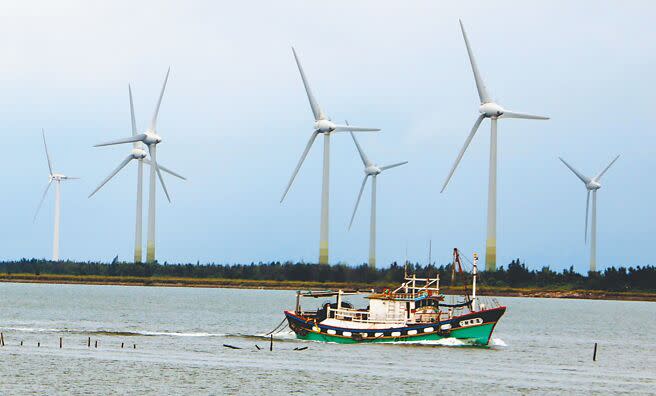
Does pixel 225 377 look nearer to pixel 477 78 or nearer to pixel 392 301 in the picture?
pixel 392 301

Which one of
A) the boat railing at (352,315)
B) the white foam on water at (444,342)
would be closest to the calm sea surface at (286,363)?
the white foam on water at (444,342)

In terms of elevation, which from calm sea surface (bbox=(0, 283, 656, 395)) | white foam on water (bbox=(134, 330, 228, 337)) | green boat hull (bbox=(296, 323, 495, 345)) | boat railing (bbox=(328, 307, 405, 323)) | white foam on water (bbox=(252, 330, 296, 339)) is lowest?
calm sea surface (bbox=(0, 283, 656, 395))

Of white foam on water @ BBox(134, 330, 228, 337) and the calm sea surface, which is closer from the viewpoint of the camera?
the calm sea surface

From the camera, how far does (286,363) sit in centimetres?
9494

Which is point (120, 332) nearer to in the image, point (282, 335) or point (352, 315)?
point (282, 335)

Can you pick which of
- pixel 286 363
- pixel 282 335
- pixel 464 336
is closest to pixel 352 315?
pixel 464 336

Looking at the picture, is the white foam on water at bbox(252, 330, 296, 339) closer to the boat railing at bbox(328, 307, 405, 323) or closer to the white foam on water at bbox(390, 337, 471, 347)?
the boat railing at bbox(328, 307, 405, 323)

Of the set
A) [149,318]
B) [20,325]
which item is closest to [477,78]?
[149,318]

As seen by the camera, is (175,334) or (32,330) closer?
(175,334)

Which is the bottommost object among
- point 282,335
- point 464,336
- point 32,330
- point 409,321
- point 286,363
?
point 286,363

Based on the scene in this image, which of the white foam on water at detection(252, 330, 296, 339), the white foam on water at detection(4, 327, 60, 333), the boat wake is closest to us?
the white foam on water at detection(252, 330, 296, 339)

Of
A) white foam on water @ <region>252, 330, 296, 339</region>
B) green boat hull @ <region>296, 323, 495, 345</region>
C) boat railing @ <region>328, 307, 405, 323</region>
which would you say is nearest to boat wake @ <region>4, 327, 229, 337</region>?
white foam on water @ <region>252, 330, 296, 339</region>

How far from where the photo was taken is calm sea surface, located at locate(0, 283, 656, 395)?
81250mm

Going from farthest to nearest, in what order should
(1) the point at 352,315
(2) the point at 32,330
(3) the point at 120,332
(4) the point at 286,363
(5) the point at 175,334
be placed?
(2) the point at 32,330 → (3) the point at 120,332 → (5) the point at 175,334 → (1) the point at 352,315 → (4) the point at 286,363
